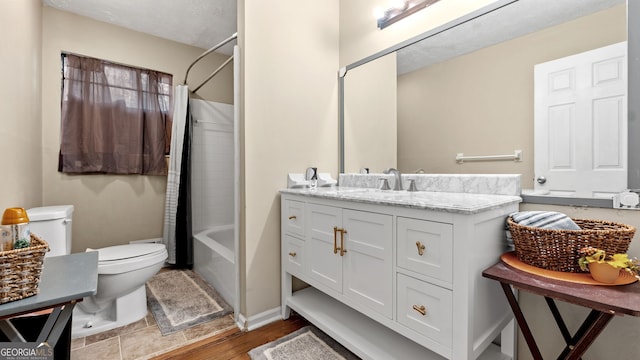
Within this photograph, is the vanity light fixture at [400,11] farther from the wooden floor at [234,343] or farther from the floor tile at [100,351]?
the floor tile at [100,351]

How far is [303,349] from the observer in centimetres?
152

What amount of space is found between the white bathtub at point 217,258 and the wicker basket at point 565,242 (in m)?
1.61

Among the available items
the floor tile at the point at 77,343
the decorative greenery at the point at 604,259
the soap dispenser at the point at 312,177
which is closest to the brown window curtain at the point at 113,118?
the floor tile at the point at 77,343

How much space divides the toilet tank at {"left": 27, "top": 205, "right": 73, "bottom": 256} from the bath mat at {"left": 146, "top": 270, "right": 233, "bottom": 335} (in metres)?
0.71

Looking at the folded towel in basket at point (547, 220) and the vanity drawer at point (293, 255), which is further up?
the folded towel in basket at point (547, 220)

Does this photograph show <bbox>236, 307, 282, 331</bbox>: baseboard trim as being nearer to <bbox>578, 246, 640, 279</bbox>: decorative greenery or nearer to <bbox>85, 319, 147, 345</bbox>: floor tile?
<bbox>85, 319, 147, 345</bbox>: floor tile

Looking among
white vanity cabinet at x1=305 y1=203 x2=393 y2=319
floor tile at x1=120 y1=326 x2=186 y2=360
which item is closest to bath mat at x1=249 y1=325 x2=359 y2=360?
white vanity cabinet at x1=305 y1=203 x2=393 y2=319

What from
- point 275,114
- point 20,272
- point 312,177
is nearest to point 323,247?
point 312,177

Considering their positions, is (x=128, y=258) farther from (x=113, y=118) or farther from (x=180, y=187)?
(x=113, y=118)

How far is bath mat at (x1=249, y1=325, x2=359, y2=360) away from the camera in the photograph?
1462 mm

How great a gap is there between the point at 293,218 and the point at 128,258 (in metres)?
1.10

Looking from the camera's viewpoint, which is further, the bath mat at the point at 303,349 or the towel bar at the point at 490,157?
the bath mat at the point at 303,349

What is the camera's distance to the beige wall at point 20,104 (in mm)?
1388

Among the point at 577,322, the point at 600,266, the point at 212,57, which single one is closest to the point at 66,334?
the point at 600,266
